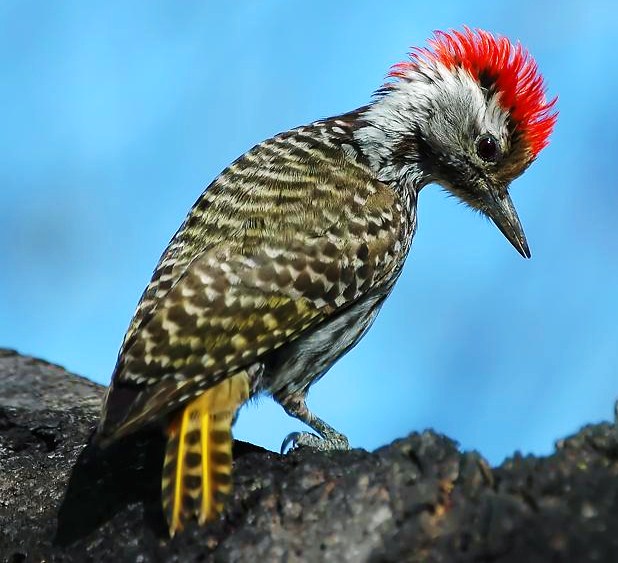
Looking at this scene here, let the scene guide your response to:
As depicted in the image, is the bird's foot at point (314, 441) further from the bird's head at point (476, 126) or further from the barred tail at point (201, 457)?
the bird's head at point (476, 126)

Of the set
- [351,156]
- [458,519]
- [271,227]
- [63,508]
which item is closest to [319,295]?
[271,227]

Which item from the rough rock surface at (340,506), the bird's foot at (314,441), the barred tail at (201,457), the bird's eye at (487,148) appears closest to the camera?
the rough rock surface at (340,506)

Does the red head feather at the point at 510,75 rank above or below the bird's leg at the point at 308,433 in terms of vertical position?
above

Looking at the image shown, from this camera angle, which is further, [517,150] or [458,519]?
[517,150]

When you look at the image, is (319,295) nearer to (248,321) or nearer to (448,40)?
(248,321)

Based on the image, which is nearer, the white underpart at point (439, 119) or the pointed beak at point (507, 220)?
the white underpart at point (439, 119)

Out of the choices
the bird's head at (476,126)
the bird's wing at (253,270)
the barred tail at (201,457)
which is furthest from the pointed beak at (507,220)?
the barred tail at (201,457)

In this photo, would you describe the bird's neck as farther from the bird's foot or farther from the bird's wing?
the bird's foot
